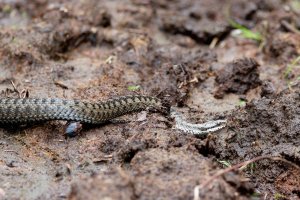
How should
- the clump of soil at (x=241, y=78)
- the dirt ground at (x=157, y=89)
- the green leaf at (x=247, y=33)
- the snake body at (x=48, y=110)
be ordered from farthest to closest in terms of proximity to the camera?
the green leaf at (x=247, y=33) → the clump of soil at (x=241, y=78) → the snake body at (x=48, y=110) → the dirt ground at (x=157, y=89)

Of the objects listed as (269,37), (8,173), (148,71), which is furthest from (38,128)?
(269,37)

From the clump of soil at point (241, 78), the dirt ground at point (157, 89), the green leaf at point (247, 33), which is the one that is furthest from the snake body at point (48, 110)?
the green leaf at point (247, 33)

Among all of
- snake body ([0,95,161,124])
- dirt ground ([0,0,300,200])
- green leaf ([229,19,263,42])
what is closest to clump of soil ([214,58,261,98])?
dirt ground ([0,0,300,200])

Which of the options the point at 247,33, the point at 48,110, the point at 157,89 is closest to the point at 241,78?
the point at 157,89

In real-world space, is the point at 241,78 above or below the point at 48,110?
below

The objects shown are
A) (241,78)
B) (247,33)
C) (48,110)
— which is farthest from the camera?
(247,33)

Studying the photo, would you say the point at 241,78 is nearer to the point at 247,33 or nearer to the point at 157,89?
the point at 157,89

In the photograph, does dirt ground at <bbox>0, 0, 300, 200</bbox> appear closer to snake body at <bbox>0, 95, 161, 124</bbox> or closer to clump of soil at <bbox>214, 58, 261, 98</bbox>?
clump of soil at <bbox>214, 58, 261, 98</bbox>

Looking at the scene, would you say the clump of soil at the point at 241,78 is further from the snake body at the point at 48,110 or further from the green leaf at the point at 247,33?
the snake body at the point at 48,110

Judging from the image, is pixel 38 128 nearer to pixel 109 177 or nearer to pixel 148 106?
pixel 148 106
